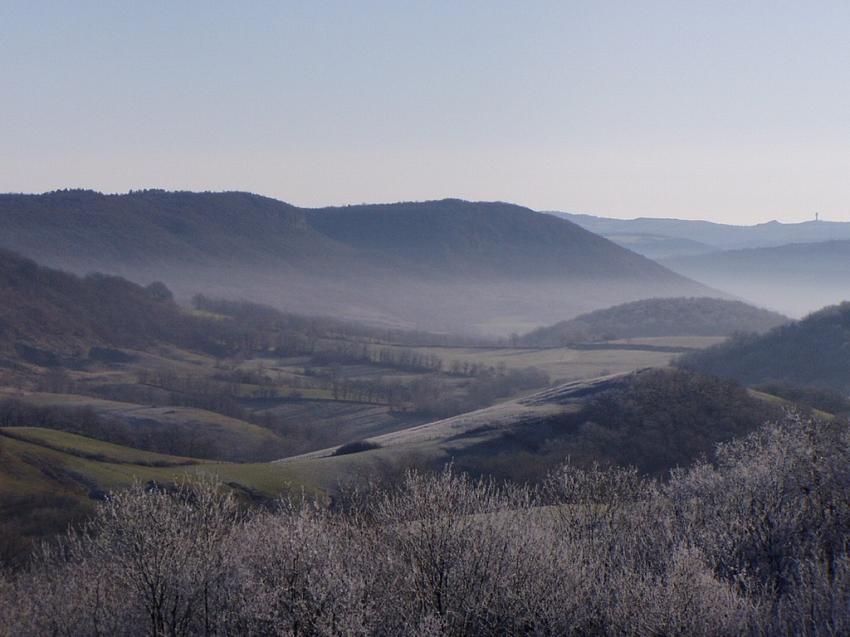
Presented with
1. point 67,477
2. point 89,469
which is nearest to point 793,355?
point 89,469

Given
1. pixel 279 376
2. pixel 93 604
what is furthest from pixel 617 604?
pixel 279 376

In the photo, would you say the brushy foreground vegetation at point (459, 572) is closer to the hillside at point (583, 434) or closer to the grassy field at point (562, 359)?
the hillside at point (583, 434)

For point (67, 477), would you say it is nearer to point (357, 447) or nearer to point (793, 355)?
point (357, 447)

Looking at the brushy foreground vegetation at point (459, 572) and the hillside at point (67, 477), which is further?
the hillside at point (67, 477)

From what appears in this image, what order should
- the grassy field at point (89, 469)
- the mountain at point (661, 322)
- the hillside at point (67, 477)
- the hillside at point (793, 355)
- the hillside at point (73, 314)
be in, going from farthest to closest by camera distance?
the mountain at point (661, 322) < the hillside at point (73, 314) < the hillside at point (793, 355) < the grassy field at point (89, 469) < the hillside at point (67, 477)

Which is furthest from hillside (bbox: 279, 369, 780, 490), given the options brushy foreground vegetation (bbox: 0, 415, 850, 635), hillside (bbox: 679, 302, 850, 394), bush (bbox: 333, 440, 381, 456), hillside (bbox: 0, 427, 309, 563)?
hillside (bbox: 679, 302, 850, 394)

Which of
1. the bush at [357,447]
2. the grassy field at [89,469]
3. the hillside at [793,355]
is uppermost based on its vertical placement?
the hillside at [793,355]

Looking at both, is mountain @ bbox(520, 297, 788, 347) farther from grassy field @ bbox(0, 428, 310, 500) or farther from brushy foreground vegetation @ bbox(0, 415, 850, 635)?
brushy foreground vegetation @ bbox(0, 415, 850, 635)

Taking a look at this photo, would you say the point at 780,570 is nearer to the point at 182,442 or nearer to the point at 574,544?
the point at 574,544

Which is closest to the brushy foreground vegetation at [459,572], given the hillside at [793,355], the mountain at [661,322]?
the hillside at [793,355]
